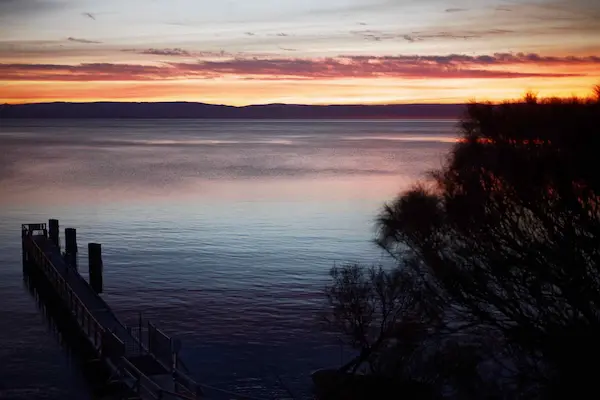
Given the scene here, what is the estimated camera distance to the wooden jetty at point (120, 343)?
715 inches

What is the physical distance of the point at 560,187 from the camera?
44.7 feet

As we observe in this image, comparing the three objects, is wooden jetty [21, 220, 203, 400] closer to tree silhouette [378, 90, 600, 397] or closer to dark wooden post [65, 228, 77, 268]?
dark wooden post [65, 228, 77, 268]

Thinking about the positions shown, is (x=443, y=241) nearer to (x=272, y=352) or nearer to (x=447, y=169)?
(x=447, y=169)

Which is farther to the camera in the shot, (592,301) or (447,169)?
(447,169)

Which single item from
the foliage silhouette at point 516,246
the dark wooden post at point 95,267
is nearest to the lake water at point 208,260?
the dark wooden post at point 95,267

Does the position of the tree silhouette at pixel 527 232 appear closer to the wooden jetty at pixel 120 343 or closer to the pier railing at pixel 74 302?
the wooden jetty at pixel 120 343

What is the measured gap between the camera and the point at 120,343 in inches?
780

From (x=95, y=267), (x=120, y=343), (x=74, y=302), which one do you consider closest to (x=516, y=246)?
(x=120, y=343)

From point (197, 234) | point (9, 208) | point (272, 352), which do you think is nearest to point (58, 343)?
point (272, 352)

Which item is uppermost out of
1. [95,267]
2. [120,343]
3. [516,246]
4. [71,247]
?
[516,246]

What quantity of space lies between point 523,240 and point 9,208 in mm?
50534

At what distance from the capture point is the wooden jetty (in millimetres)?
18172

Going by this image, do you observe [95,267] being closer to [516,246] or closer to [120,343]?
[120,343]

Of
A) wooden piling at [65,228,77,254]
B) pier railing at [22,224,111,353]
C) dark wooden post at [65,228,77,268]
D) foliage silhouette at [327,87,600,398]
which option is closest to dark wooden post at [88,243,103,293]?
pier railing at [22,224,111,353]
